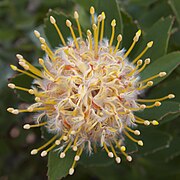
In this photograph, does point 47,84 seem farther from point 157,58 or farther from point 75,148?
point 157,58

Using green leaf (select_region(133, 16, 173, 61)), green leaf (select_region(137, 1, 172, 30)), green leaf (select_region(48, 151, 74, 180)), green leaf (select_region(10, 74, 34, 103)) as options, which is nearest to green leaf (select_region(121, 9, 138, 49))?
green leaf (select_region(133, 16, 173, 61))

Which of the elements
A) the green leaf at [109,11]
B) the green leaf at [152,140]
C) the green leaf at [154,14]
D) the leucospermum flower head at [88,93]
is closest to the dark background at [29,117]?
the green leaf at [154,14]

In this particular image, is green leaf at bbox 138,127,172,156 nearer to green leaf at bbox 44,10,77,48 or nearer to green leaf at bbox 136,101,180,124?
green leaf at bbox 136,101,180,124

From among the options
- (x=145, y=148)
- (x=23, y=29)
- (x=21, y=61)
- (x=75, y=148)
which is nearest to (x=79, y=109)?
(x=75, y=148)

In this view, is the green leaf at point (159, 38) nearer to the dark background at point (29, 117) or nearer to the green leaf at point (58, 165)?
the dark background at point (29, 117)

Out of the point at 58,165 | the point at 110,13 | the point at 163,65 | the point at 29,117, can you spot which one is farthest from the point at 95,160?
the point at 29,117

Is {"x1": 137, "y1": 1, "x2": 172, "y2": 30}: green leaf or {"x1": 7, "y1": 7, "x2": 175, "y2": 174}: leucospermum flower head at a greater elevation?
{"x1": 137, "y1": 1, "x2": 172, "y2": 30}: green leaf
